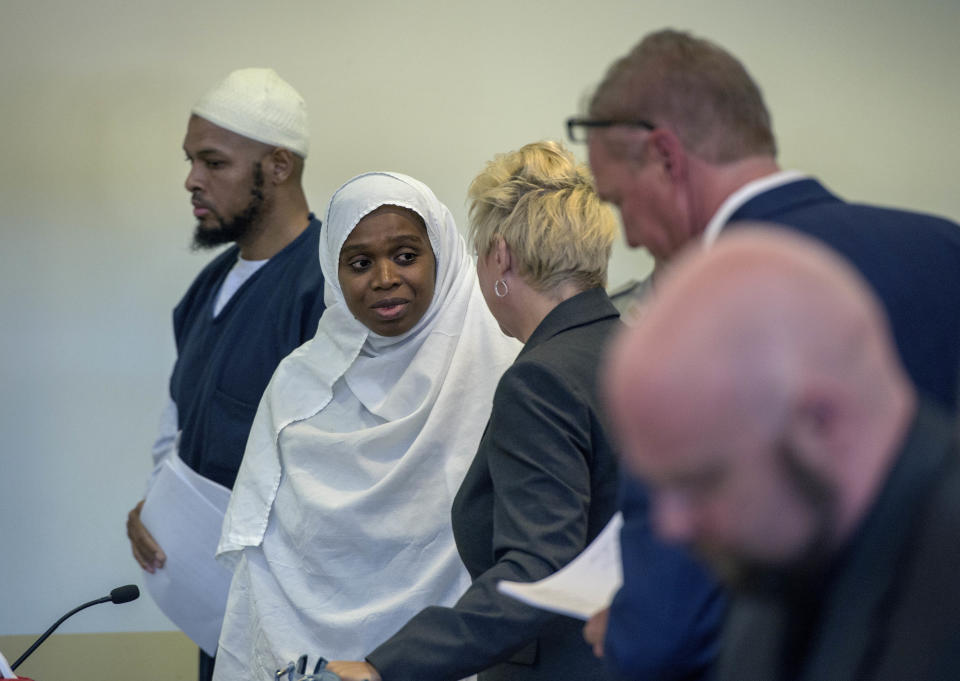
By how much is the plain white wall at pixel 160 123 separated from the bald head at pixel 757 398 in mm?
3678

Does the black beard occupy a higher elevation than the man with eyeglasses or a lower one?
lower

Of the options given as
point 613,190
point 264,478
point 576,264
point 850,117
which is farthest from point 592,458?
point 850,117

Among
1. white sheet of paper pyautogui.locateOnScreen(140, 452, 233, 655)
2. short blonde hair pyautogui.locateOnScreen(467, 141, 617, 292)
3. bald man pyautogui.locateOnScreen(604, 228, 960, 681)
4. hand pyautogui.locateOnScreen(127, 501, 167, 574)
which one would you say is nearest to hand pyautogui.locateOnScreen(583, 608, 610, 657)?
bald man pyautogui.locateOnScreen(604, 228, 960, 681)

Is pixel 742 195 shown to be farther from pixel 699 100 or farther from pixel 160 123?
pixel 160 123

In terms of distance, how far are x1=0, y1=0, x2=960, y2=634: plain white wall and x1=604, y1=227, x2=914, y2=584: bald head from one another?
145 inches

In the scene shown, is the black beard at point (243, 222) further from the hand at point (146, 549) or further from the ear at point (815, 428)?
the ear at point (815, 428)

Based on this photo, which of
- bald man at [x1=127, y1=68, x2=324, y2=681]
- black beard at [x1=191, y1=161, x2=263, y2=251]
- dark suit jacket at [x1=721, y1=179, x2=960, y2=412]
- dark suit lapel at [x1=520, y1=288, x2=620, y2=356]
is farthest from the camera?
black beard at [x1=191, y1=161, x2=263, y2=251]

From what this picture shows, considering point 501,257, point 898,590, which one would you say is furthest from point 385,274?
point 898,590

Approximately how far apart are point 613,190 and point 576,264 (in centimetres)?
53

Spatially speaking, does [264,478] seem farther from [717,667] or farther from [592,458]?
[717,667]

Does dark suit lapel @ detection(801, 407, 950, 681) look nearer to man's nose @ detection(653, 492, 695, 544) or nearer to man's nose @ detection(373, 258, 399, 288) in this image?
man's nose @ detection(653, 492, 695, 544)

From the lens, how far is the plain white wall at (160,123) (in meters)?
4.08

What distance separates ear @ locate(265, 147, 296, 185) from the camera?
3.06 meters

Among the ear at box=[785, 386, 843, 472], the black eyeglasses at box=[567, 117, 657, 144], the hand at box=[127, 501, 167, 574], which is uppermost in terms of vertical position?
the black eyeglasses at box=[567, 117, 657, 144]
